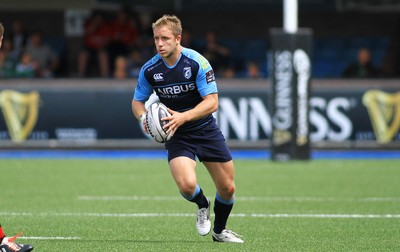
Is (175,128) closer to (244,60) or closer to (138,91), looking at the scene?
(138,91)

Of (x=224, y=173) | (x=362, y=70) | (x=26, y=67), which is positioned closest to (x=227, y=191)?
(x=224, y=173)

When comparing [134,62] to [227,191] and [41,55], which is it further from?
[227,191]

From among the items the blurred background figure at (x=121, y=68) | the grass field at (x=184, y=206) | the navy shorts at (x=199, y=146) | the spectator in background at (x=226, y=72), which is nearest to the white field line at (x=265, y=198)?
the grass field at (x=184, y=206)

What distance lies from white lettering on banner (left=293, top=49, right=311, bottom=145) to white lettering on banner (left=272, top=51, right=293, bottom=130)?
15 cm

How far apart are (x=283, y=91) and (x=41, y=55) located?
22.0ft

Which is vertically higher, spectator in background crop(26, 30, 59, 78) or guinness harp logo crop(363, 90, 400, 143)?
spectator in background crop(26, 30, 59, 78)

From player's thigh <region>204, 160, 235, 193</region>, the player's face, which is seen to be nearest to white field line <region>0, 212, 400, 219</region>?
player's thigh <region>204, 160, 235, 193</region>

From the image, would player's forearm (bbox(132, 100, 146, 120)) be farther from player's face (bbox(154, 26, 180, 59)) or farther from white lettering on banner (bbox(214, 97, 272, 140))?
white lettering on banner (bbox(214, 97, 272, 140))

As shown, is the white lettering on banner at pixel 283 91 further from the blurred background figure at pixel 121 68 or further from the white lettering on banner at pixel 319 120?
the blurred background figure at pixel 121 68

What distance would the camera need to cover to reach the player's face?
28.7ft

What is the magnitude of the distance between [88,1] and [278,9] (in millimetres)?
4840

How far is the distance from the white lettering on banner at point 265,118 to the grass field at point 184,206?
107cm

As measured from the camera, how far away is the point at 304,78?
19.1 m

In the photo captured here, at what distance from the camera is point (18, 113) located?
2030cm
